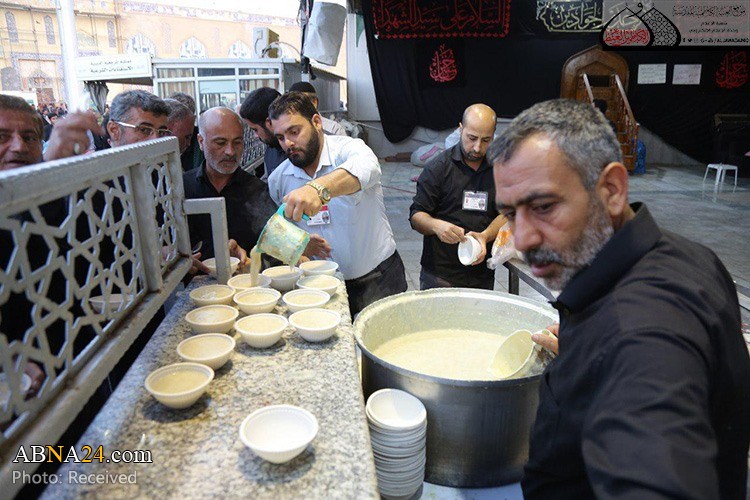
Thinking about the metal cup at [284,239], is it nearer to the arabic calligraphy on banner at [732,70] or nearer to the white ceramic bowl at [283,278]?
the white ceramic bowl at [283,278]

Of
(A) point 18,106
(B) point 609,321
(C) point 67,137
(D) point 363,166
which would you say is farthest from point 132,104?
(B) point 609,321

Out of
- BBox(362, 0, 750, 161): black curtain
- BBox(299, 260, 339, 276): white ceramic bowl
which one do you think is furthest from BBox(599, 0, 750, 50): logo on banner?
BBox(299, 260, 339, 276): white ceramic bowl

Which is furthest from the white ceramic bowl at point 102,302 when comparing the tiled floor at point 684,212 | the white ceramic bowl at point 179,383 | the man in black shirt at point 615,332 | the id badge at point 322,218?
the tiled floor at point 684,212

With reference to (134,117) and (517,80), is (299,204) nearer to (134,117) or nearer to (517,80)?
(134,117)

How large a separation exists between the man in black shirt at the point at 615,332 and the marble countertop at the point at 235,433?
405mm

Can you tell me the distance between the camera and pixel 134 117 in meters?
2.25

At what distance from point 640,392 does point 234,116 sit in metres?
2.23

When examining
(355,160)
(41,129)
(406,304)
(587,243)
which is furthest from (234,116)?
(587,243)

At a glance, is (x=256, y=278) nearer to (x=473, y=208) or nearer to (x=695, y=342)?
(x=695, y=342)

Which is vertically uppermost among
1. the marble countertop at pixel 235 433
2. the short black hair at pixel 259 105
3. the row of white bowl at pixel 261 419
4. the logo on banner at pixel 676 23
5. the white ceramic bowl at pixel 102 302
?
the logo on banner at pixel 676 23

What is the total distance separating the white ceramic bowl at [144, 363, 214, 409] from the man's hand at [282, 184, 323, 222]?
630 mm

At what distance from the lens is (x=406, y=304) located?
194 cm

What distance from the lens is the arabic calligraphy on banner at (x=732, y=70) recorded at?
1145cm

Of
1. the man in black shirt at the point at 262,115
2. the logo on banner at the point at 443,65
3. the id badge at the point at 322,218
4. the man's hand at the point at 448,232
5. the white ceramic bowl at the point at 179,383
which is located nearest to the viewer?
the white ceramic bowl at the point at 179,383
